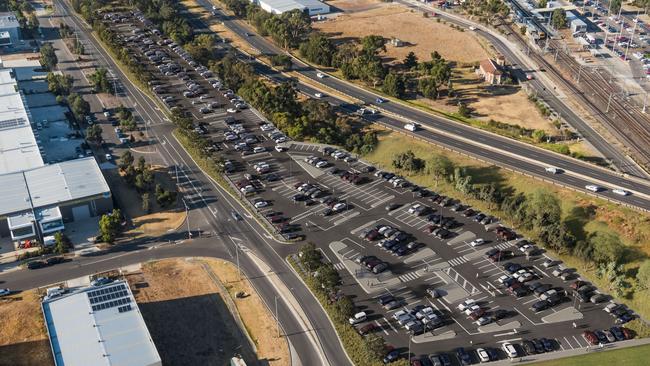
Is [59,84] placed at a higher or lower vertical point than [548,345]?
higher

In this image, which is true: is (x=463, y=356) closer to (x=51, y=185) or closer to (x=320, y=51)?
(x=51, y=185)

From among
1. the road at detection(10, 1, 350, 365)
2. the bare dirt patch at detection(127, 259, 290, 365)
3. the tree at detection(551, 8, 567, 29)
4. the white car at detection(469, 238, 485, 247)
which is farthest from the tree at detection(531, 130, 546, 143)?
the tree at detection(551, 8, 567, 29)

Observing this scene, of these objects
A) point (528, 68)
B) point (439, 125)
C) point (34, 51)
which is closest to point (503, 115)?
point (439, 125)

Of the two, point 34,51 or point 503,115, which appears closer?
point 503,115

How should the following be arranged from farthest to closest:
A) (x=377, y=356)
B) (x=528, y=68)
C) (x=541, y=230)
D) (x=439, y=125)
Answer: (x=528, y=68) → (x=439, y=125) → (x=541, y=230) → (x=377, y=356)

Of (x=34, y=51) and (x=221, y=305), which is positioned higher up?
(x=34, y=51)

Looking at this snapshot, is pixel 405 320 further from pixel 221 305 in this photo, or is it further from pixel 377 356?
pixel 221 305

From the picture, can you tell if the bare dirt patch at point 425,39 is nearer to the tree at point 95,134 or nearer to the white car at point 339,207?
the white car at point 339,207

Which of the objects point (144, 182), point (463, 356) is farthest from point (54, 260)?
point (463, 356)
